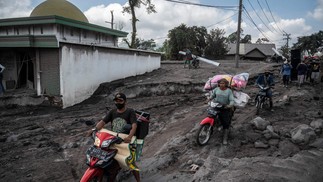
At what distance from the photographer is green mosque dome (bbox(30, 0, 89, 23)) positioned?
19.5m

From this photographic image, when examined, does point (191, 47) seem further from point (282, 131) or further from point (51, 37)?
point (282, 131)

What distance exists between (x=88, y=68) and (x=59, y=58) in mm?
2037

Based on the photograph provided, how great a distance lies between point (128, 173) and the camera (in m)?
5.11

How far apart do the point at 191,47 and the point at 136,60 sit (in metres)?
22.6

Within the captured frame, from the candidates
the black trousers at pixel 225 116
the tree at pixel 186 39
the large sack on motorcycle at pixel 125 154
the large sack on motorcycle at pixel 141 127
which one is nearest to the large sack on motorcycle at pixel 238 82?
the black trousers at pixel 225 116

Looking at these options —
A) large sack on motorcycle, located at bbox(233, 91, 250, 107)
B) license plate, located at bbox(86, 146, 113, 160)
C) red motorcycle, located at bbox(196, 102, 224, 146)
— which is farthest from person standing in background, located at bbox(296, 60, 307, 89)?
license plate, located at bbox(86, 146, 113, 160)

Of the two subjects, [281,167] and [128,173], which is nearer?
[281,167]

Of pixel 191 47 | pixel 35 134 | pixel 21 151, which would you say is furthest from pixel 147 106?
pixel 191 47

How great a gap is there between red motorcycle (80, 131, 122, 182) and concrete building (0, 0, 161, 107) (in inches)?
352

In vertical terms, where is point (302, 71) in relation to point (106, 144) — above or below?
above

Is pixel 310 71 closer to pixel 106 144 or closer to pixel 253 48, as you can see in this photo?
pixel 106 144

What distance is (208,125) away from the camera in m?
5.95

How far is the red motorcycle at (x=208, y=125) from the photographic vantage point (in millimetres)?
5828

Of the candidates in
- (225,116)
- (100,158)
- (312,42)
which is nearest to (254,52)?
(312,42)
